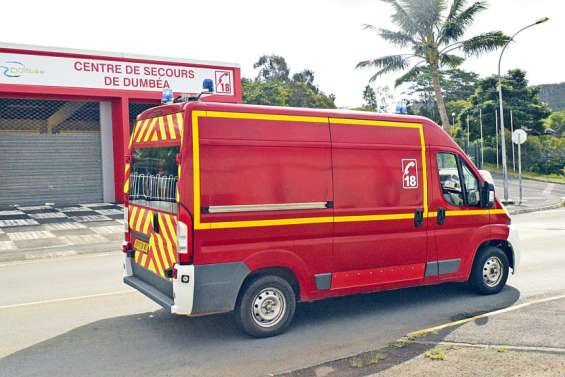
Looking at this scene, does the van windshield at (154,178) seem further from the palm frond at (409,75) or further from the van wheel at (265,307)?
the palm frond at (409,75)

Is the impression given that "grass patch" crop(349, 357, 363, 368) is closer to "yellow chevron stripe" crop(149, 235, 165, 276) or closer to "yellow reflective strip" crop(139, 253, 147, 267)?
"yellow chevron stripe" crop(149, 235, 165, 276)

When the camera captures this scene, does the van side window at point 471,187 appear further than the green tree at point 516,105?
No

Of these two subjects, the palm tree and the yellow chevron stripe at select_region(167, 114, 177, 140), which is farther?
the palm tree

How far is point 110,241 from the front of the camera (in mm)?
13633

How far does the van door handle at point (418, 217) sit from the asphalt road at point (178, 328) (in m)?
1.08

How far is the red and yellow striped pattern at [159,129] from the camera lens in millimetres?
5547

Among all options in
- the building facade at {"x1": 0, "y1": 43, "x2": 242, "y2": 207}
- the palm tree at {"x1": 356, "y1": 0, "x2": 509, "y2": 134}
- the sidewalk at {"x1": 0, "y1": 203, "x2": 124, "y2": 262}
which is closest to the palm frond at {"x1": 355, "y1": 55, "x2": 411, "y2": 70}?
the palm tree at {"x1": 356, "y1": 0, "x2": 509, "y2": 134}

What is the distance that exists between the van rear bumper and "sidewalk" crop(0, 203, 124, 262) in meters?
7.70

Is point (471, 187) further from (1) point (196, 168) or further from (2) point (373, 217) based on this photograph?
(1) point (196, 168)

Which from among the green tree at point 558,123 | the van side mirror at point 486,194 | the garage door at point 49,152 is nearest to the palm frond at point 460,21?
the garage door at point 49,152

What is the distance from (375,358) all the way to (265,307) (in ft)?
4.45

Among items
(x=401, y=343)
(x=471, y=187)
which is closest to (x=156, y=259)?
(x=401, y=343)

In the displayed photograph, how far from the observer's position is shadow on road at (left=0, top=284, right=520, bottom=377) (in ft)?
16.5

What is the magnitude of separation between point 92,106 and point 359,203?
683 inches
